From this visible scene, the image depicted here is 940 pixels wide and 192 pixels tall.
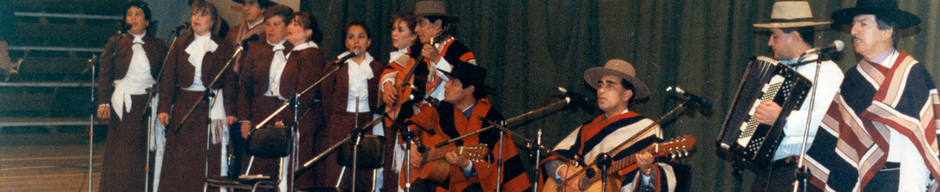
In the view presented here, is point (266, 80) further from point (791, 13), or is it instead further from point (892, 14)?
point (892, 14)

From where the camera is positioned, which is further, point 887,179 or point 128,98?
point 128,98

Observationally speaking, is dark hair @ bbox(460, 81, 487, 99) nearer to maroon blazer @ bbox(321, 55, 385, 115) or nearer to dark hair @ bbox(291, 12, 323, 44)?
maroon blazer @ bbox(321, 55, 385, 115)

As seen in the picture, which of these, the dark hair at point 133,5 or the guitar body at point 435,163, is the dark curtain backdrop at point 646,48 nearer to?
the guitar body at point 435,163

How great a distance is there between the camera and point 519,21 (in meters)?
5.56

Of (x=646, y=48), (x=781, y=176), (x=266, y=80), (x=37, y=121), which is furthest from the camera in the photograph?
(x=37, y=121)

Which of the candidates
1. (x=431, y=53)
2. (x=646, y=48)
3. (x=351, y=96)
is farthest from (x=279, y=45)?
(x=646, y=48)

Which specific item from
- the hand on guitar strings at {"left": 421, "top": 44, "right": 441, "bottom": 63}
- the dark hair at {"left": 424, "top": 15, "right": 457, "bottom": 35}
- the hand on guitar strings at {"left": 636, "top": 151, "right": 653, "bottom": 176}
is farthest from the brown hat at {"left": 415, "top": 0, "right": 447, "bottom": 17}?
the hand on guitar strings at {"left": 636, "top": 151, "right": 653, "bottom": 176}

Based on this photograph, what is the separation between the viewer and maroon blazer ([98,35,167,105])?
5.75m

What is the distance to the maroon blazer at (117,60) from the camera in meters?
5.75

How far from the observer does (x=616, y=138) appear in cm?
392

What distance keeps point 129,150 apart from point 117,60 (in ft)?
2.06

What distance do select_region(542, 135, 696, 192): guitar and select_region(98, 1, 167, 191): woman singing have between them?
301 cm

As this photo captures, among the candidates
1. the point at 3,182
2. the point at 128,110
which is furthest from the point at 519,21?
the point at 3,182

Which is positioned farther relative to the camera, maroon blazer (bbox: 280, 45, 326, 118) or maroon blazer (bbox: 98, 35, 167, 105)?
maroon blazer (bbox: 98, 35, 167, 105)
